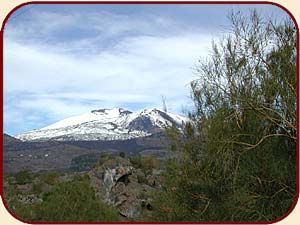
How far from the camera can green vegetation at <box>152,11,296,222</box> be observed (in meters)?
2.82

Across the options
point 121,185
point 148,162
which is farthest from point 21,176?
point 121,185

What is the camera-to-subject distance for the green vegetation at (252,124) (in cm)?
282

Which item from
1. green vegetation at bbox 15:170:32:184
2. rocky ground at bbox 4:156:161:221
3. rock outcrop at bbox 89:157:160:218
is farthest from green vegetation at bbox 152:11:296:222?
rock outcrop at bbox 89:157:160:218

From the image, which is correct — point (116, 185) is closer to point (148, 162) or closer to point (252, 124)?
point (148, 162)

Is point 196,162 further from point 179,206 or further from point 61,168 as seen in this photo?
point 61,168

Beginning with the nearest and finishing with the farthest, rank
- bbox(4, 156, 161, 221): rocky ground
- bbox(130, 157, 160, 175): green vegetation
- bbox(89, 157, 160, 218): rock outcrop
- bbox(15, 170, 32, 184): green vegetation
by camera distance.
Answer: bbox(15, 170, 32, 184): green vegetation, bbox(130, 157, 160, 175): green vegetation, bbox(4, 156, 161, 221): rocky ground, bbox(89, 157, 160, 218): rock outcrop

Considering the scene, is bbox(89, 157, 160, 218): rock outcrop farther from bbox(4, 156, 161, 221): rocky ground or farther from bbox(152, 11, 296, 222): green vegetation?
bbox(152, 11, 296, 222): green vegetation

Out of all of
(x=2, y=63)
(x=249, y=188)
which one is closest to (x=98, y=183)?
(x=249, y=188)

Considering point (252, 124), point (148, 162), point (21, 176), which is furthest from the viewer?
point (148, 162)

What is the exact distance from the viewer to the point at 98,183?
24.4ft

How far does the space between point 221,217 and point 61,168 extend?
2118 millimetres

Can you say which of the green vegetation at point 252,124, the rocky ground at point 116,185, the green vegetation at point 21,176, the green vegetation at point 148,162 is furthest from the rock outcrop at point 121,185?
the green vegetation at point 252,124

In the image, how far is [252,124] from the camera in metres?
2.87

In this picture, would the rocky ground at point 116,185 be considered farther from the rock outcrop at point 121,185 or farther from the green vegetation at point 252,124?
the green vegetation at point 252,124
